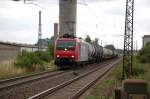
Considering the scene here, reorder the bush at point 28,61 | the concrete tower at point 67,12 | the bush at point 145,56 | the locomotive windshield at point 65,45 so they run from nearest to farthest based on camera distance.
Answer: the bush at point 28,61, the locomotive windshield at point 65,45, the bush at point 145,56, the concrete tower at point 67,12

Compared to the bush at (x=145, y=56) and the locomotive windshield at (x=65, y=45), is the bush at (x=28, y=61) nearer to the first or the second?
the locomotive windshield at (x=65, y=45)

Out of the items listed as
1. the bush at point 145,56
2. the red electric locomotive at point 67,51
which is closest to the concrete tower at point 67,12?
the bush at point 145,56

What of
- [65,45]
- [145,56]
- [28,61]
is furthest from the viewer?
[145,56]

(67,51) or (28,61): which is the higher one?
(67,51)

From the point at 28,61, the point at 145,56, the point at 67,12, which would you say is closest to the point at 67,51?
the point at 28,61

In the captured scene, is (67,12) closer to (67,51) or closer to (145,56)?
(145,56)

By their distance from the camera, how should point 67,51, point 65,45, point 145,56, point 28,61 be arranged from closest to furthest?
point 28,61, point 67,51, point 65,45, point 145,56

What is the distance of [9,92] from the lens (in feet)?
59.5

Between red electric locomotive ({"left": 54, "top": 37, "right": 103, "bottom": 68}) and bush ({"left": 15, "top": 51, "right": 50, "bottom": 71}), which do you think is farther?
red electric locomotive ({"left": 54, "top": 37, "right": 103, "bottom": 68})

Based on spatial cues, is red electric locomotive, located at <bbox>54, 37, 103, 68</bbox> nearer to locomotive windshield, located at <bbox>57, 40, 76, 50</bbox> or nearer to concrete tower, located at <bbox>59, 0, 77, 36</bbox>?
locomotive windshield, located at <bbox>57, 40, 76, 50</bbox>

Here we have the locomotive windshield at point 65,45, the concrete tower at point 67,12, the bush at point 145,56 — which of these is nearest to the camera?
the locomotive windshield at point 65,45

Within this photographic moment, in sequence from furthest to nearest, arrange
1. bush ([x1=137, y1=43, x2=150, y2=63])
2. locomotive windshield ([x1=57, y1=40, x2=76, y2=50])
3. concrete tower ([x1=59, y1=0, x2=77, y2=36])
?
concrete tower ([x1=59, y1=0, x2=77, y2=36]) → bush ([x1=137, y1=43, x2=150, y2=63]) → locomotive windshield ([x1=57, y1=40, x2=76, y2=50])

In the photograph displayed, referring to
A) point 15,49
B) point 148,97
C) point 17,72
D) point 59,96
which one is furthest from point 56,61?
Answer: point 148,97

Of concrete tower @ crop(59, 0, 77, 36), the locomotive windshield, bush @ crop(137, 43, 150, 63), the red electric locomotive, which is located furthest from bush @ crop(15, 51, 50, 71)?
concrete tower @ crop(59, 0, 77, 36)
